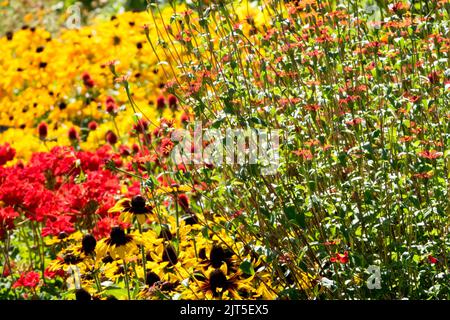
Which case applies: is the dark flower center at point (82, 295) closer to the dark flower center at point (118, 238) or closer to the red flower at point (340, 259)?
the dark flower center at point (118, 238)

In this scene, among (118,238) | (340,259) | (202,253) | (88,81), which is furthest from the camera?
(88,81)

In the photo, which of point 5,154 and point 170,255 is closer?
point 170,255

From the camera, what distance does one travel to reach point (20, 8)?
10.2m

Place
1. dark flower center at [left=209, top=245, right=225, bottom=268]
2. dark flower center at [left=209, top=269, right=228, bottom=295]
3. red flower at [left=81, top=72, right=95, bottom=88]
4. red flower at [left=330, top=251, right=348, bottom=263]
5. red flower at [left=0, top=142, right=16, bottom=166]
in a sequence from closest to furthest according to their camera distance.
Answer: red flower at [left=330, top=251, right=348, bottom=263]
dark flower center at [left=209, top=269, right=228, bottom=295]
dark flower center at [left=209, top=245, right=225, bottom=268]
red flower at [left=0, top=142, right=16, bottom=166]
red flower at [left=81, top=72, right=95, bottom=88]

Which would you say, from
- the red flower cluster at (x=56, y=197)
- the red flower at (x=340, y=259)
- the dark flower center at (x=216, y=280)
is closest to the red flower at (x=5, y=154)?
the red flower cluster at (x=56, y=197)

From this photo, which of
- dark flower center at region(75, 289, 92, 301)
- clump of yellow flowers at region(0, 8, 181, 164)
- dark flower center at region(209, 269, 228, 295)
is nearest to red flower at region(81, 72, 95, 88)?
clump of yellow flowers at region(0, 8, 181, 164)

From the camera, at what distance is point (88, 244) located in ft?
9.86

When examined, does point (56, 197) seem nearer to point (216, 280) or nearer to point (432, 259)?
point (216, 280)

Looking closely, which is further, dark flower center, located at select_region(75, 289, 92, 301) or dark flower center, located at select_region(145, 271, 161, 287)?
dark flower center, located at select_region(145, 271, 161, 287)

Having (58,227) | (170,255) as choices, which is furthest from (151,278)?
(58,227)

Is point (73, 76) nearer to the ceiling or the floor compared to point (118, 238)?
nearer to the ceiling

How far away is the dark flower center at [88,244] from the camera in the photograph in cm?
300

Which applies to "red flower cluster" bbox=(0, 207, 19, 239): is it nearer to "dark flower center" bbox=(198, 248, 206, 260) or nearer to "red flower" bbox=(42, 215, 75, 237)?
"red flower" bbox=(42, 215, 75, 237)

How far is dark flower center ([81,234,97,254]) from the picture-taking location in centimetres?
300
